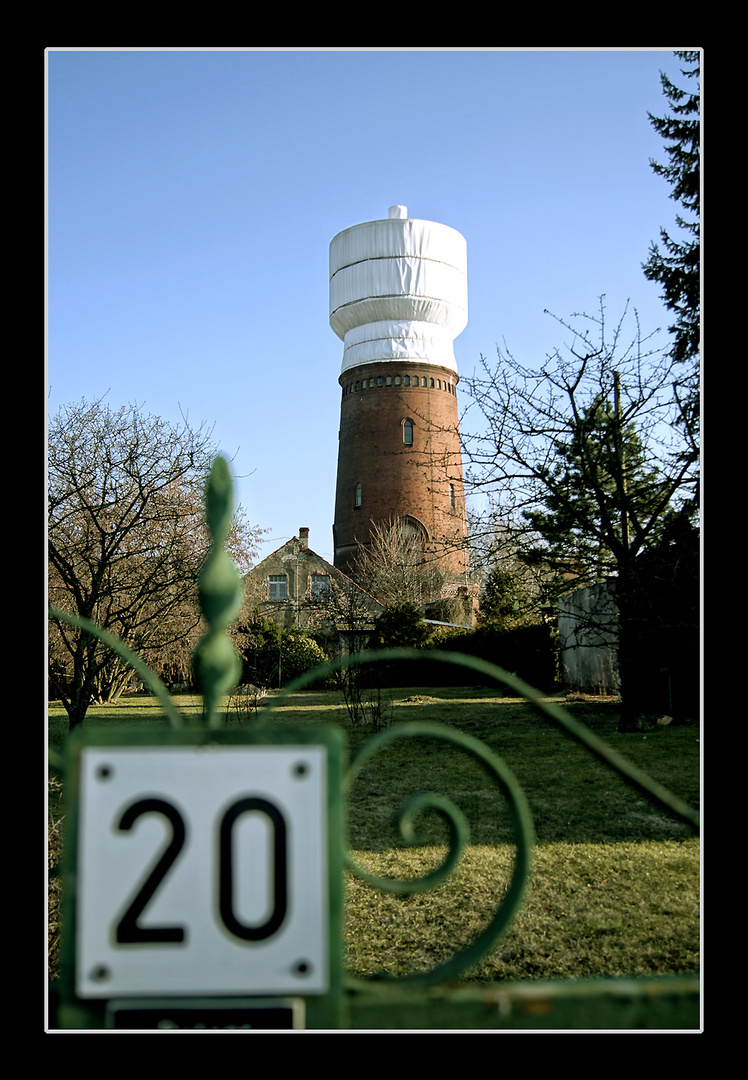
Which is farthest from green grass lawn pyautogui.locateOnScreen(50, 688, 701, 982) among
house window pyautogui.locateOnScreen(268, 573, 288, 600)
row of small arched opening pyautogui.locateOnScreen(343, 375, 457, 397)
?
row of small arched opening pyautogui.locateOnScreen(343, 375, 457, 397)

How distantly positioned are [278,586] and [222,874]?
30964mm

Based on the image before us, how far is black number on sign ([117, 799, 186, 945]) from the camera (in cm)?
98

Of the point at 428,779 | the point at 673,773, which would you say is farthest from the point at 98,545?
the point at 673,773

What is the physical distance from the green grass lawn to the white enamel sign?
139 inches

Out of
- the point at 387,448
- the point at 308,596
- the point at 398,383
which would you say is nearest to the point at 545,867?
the point at 308,596

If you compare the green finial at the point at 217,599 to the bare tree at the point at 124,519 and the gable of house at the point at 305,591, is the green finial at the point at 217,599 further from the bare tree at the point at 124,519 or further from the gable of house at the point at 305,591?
the gable of house at the point at 305,591

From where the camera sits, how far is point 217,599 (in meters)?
1.07

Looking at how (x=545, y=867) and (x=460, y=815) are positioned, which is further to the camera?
(x=545, y=867)

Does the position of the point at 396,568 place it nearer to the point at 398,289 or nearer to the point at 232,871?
the point at 398,289

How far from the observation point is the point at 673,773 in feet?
28.9

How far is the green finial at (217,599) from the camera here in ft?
3.51

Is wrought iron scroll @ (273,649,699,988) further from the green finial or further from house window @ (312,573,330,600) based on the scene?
house window @ (312,573,330,600)
